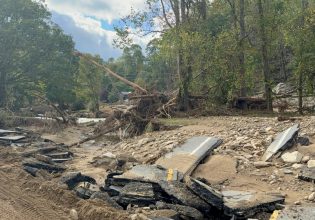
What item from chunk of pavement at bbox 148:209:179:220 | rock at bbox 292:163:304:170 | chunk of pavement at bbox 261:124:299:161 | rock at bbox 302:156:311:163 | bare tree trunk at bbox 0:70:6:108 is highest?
bare tree trunk at bbox 0:70:6:108

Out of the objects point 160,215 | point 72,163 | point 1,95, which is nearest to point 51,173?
point 72,163

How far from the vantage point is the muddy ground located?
21.3ft

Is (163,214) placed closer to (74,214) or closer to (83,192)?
(74,214)

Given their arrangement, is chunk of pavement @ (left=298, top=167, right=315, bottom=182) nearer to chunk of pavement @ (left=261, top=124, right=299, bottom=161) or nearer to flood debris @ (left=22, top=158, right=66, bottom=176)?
chunk of pavement @ (left=261, top=124, right=299, bottom=161)

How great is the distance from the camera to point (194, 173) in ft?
28.3

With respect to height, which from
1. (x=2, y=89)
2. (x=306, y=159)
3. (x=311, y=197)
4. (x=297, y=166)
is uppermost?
(x=2, y=89)

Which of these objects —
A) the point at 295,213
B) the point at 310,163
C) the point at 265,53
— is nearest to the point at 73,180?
the point at 295,213

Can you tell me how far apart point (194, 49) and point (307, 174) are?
395 inches

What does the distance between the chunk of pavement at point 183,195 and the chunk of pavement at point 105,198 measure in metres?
0.87

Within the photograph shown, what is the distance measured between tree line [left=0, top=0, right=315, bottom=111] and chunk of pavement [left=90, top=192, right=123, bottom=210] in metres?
10.5

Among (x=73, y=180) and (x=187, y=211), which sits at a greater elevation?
(x=73, y=180)

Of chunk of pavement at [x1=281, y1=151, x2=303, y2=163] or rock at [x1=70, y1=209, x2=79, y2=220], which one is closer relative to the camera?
rock at [x1=70, y1=209, x2=79, y2=220]

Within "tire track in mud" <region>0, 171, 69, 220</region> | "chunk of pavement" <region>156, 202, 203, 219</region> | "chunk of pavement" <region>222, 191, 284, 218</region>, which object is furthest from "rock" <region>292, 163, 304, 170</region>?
"tire track in mud" <region>0, 171, 69, 220</region>

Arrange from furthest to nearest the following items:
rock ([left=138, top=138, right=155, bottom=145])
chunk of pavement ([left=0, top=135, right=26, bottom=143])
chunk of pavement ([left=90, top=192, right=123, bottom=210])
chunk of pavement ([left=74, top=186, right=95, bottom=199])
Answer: chunk of pavement ([left=0, top=135, right=26, bottom=143]) < rock ([left=138, top=138, right=155, bottom=145]) < chunk of pavement ([left=74, top=186, right=95, bottom=199]) < chunk of pavement ([left=90, top=192, right=123, bottom=210])
